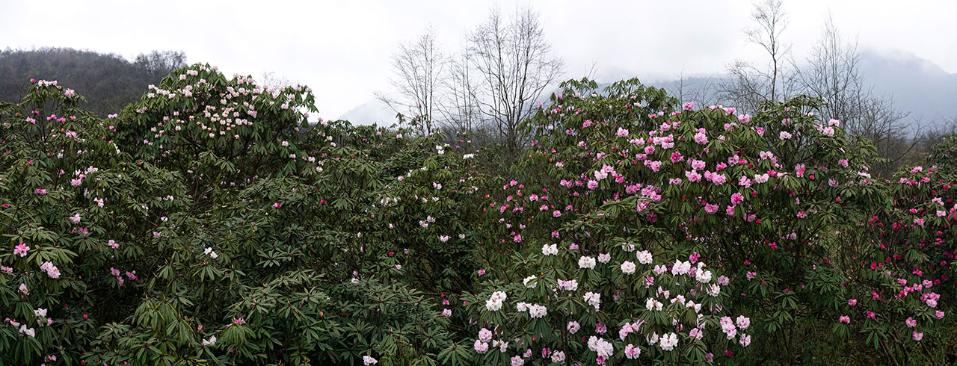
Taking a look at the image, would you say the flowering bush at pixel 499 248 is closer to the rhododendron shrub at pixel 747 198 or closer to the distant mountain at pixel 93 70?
the rhododendron shrub at pixel 747 198

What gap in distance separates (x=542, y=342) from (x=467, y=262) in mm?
2630

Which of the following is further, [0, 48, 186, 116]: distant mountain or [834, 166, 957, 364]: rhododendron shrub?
[0, 48, 186, 116]: distant mountain

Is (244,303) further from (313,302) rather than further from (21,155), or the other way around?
(21,155)

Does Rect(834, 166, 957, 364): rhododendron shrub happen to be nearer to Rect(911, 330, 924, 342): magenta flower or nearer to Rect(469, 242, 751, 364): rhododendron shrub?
Rect(911, 330, 924, 342): magenta flower

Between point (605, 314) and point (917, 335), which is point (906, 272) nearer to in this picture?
point (917, 335)

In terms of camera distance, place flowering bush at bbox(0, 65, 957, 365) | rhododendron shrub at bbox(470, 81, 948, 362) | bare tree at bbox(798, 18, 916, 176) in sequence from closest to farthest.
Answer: flowering bush at bbox(0, 65, 957, 365) → rhododendron shrub at bbox(470, 81, 948, 362) → bare tree at bbox(798, 18, 916, 176)

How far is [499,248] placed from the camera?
20.0ft

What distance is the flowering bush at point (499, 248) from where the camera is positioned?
9.66ft

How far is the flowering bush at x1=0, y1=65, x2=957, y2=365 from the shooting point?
2943 mm

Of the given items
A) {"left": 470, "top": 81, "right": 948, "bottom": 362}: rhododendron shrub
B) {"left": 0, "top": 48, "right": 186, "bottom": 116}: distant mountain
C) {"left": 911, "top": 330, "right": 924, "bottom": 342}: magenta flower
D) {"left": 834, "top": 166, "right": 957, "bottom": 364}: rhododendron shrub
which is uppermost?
{"left": 0, "top": 48, "right": 186, "bottom": 116}: distant mountain

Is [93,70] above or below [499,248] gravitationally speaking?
above

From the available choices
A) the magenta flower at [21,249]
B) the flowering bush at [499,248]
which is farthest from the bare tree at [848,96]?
the magenta flower at [21,249]

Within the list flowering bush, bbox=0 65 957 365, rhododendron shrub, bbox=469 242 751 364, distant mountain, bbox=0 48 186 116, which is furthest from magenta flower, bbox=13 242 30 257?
distant mountain, bbox=0 48 186 116

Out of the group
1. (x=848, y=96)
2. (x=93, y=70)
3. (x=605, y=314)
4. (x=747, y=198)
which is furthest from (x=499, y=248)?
(x=93, y=70)
